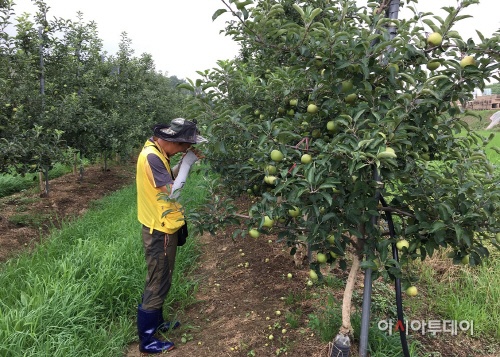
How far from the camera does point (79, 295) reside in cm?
245

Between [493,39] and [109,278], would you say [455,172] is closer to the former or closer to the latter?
[493,39]

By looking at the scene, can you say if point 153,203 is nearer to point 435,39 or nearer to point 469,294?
point 435,39

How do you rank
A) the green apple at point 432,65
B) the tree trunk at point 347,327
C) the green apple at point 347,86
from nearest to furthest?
the green apple at point 432,65
the green apple at point 347,86
the tree trunk at point 347,327

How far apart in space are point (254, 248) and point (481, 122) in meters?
2.76

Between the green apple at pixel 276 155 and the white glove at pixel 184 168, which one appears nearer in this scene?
the green apple at pixel 276 155

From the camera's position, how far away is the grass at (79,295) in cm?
212

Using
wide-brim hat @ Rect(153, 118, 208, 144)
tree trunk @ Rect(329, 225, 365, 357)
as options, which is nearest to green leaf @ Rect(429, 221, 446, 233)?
tree trunk @ Rect(329, 225, 365, 357)

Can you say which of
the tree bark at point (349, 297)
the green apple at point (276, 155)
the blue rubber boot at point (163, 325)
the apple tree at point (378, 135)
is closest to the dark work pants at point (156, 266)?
the blue rubber boot at point (163, 325)

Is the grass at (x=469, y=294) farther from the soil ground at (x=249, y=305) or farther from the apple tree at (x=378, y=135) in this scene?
the apple tree at (x=378, y=135)

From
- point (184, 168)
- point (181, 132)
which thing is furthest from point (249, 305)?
point (181, 132)

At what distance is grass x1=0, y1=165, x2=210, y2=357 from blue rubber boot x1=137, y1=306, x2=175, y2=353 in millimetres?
171

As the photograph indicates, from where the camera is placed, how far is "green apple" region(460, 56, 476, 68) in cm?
128

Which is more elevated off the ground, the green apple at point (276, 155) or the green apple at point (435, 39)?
the green apple at point (435, 39)

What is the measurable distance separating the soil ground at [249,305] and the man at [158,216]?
28cm
